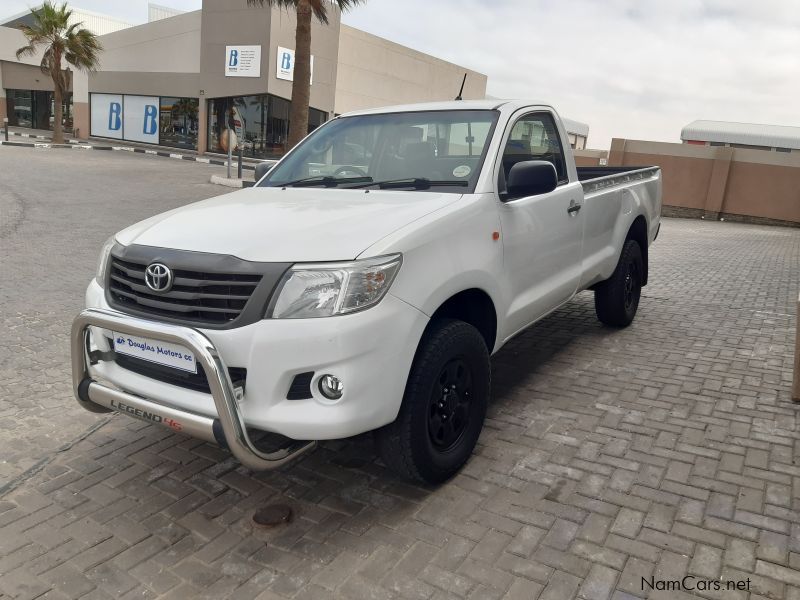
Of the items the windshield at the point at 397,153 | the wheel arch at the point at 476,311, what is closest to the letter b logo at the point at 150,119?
the windshield at the point at 397,153

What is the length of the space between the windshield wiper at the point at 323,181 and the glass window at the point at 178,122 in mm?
30094

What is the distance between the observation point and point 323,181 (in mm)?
3910

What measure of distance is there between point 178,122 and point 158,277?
33017mm

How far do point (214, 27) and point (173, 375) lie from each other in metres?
30.0

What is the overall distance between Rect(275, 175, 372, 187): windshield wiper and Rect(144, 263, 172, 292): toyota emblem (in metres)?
1.33

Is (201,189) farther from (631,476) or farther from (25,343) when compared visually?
(631,476)

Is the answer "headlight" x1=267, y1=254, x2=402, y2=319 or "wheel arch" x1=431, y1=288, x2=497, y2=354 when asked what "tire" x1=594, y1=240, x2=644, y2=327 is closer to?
"wheel arch" x1=431, y1=288, x2=497, y2=354

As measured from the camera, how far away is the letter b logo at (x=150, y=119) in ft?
111

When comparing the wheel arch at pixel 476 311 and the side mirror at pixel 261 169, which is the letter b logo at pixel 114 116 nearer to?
the side mirror at pixel 261 169

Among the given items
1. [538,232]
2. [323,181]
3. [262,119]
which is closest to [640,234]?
[538,232]

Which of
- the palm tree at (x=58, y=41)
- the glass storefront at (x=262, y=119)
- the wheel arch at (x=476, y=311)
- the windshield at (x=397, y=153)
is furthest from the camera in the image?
the palm tree at (x=58, y=41)

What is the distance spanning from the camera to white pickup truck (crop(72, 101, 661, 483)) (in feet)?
8.50

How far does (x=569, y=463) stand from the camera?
3516 mm

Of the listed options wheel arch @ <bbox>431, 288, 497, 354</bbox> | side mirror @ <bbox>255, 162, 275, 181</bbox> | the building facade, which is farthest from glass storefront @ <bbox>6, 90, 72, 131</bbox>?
wheel arch @ <bbox>431, 288, 497, 354</bbox>
